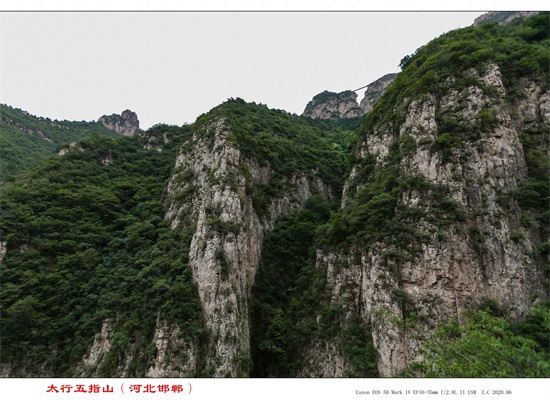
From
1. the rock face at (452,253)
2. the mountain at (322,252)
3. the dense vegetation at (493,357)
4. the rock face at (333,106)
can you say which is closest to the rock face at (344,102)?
the rock face at (333,106)

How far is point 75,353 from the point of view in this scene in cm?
1927

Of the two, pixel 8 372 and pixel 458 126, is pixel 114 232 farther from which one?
pixel 458 126

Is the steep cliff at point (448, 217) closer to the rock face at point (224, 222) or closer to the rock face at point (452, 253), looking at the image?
the rock face at point (452, 253)

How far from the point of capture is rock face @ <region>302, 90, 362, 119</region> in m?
91.1

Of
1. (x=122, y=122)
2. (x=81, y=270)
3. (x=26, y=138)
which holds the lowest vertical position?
(x=81, y=270)

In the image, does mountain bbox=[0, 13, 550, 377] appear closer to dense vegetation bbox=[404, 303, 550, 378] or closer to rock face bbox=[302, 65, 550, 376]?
rock face bbox=[302, 65, 550, 376]

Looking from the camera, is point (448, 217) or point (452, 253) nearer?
point (452, 253)

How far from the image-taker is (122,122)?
92.9 m

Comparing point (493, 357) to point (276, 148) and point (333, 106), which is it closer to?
point (276, 148)

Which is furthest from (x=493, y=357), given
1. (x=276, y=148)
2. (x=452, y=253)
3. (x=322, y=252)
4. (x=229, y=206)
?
(x=276, y=148)

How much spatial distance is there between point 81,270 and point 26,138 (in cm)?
4699

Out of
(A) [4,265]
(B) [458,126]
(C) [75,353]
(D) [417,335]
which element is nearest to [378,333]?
(D) [417,335]

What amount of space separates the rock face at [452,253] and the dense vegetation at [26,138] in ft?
130

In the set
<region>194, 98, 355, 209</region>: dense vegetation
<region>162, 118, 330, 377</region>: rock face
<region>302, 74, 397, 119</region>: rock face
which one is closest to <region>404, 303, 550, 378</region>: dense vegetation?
<region>162, 118, 330, 377</region>: rock face
